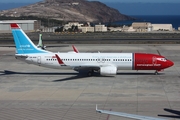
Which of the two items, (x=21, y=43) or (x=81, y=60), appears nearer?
(x=81, y=60)

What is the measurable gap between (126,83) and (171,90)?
5.66 m

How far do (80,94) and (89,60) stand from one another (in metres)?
10.7

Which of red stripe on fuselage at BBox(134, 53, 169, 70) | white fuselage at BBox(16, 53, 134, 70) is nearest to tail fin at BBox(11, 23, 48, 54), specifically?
white fuselage at BBox(16, 53, 134, 70)

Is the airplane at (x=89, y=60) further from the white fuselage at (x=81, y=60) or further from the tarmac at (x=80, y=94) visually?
the tarmac at (x=80, y=94)

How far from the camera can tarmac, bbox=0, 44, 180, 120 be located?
29.9 m

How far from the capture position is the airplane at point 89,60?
46031 millimetres

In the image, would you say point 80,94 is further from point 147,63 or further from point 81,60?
point 147,63

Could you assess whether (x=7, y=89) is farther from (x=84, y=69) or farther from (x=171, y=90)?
(x=171, y=90)

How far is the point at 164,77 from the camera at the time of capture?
45.7 metres

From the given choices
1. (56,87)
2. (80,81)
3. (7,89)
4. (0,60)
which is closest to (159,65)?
(80,81)

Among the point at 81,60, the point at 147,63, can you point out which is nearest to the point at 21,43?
the point at 81,60

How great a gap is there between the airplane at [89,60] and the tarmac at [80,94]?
1.15m

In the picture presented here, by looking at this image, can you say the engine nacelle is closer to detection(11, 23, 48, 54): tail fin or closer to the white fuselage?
the white fuselage

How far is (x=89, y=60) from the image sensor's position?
153 feet
